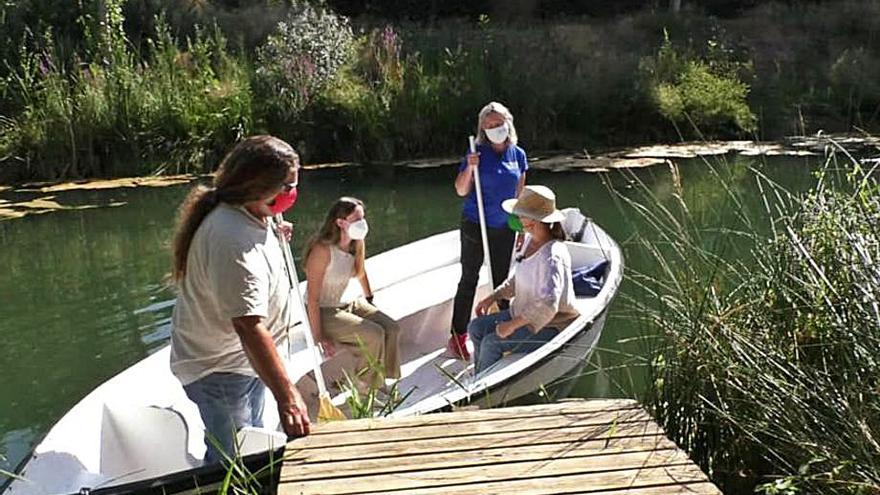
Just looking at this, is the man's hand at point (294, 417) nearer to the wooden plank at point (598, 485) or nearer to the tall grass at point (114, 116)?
the wooden plank at point (598, 485)

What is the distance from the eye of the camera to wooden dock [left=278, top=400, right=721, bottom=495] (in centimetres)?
221

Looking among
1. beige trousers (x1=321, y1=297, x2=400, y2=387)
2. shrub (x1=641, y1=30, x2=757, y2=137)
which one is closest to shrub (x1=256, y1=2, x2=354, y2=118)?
→ shrub (x1=641, y1=30, x2=757, y2=137)

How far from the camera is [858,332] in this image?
243cm

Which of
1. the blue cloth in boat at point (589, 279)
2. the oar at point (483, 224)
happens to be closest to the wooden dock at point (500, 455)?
the oar at point (483, 224)

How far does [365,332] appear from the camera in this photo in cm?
441

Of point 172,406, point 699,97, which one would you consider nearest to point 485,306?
point 172,406

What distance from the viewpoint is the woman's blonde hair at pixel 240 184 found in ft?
8.98

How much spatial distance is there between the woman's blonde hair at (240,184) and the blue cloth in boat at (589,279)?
2712 millimetres

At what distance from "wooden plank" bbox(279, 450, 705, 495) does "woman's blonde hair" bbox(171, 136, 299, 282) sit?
85cm

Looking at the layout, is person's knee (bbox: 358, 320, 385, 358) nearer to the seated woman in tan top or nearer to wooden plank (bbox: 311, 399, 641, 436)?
the seated woman in tan top

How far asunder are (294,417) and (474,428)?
19.3 inches

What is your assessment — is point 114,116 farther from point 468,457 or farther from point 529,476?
point 529,476

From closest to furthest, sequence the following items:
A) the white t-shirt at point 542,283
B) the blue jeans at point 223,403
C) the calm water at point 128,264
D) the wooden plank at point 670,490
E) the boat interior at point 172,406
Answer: the wooden plank at point 670,490 < the blue jeans at point 223,403 < the boat interior at point 172,406 < the white t-shirt at point 542,283 < the calm water at point 128,264

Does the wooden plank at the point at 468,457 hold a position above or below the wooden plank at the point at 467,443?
above
